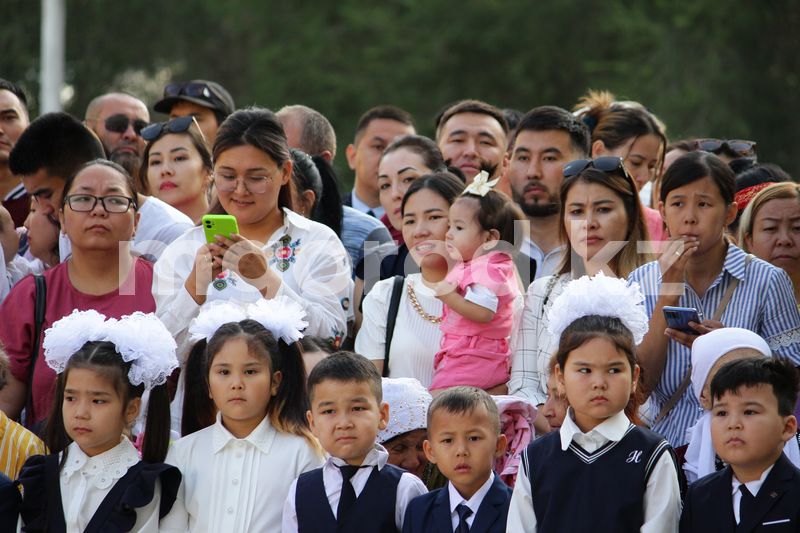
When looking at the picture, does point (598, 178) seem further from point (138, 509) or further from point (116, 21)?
point (116, 21)

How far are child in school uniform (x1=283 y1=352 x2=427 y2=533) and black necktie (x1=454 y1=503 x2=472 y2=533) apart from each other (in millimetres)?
194

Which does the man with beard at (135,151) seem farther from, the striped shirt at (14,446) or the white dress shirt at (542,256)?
the white dress shirt at (542,256)

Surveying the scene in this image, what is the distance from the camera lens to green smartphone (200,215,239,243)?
18.0 feet

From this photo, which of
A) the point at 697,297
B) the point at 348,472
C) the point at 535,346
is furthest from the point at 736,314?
the point at 348,472

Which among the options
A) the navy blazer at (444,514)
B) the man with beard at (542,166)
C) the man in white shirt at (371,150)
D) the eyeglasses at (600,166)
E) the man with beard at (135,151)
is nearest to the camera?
the navy blazer at (444,514)

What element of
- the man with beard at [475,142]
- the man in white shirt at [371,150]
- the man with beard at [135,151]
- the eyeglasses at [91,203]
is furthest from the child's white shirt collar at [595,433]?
the man in white shirt at [371,150]

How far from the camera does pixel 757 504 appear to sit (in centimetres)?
450

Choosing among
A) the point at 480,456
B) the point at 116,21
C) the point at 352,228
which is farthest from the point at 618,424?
the point at 116,21

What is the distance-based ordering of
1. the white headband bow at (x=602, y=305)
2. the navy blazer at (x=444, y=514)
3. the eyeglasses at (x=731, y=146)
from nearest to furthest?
the navy blazer at (x=444, y=514), the white headband bow at (x=602, y=305), the eyeglasses at (x=731, y=146)

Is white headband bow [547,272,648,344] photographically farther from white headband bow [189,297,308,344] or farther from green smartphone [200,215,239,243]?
green smartphone [200,215,239,243]

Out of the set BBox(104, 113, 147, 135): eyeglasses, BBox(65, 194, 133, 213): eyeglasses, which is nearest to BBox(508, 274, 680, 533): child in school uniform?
BBox(65, 194, 133, 213): eyeglasses

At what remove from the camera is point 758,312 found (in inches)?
212

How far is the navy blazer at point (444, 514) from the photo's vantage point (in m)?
4.76

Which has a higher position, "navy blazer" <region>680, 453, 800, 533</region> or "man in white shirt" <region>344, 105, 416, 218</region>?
"man in white shirt" <region>344, 105, 416, 218</region>
